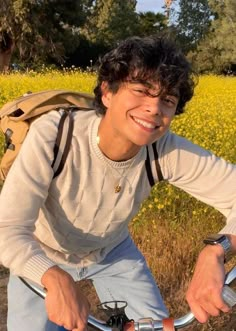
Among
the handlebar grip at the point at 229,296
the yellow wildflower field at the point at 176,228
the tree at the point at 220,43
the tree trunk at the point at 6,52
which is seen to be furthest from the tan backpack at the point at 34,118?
the tree at the point at 220,43

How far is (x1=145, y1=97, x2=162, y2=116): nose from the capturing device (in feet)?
5.83

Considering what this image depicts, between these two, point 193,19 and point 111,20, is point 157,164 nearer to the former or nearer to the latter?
point 111,20

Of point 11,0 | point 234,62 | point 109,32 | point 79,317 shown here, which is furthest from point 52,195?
point 109,32

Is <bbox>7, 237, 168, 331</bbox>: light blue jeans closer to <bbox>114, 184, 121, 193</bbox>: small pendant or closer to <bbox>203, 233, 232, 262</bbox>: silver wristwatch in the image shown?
→ <bbox>114, 184, 121, 193</bbox>: small pendant

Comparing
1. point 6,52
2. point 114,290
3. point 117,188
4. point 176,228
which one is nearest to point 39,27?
point 6,52

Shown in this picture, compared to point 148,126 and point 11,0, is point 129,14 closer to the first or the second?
point 11,0

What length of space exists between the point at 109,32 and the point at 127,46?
142 ft

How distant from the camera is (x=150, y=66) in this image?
1.81 m

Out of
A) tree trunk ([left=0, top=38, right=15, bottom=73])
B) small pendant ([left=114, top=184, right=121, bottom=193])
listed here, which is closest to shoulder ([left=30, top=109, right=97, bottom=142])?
small pendant ([left=114, top=184, right=121, bottom=193])

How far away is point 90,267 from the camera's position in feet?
7.14

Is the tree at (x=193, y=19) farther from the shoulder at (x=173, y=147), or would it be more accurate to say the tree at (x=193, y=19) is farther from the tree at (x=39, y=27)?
the shoulder at (x=173, y=147)

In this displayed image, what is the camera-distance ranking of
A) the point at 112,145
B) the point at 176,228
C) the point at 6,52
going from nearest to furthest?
the point at 112,145
the point at 176,228
the point at 6,52

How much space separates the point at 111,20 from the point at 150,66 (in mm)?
44249

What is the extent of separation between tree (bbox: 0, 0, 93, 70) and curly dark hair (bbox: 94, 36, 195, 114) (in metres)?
31.2
